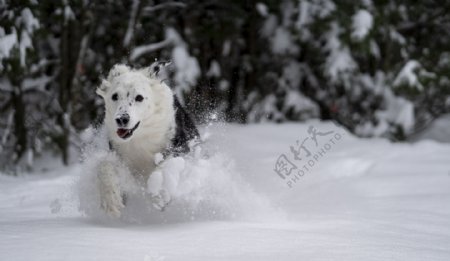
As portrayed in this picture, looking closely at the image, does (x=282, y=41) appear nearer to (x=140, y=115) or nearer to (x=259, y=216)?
(x=259, y=216)

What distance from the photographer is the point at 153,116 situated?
4.58m

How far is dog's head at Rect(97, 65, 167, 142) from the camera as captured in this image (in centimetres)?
421

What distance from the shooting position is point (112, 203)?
13.4 feet

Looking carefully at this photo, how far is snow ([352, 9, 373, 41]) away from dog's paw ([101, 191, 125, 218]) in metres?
7.08

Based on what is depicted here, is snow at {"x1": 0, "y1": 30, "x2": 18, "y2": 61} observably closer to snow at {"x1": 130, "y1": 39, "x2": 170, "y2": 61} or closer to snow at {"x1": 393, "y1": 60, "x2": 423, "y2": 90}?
snow at {"x1": 130, "y1": 39, "x2": 170, "y2": 61}

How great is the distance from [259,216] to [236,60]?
7.99 metres

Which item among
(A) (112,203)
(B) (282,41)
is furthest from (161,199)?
(B) (282,41)

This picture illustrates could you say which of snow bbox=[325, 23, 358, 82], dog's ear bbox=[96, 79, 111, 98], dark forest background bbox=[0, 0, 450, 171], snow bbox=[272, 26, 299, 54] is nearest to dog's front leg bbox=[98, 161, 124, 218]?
dog's ear bbox=[96, 79, 111, 98]

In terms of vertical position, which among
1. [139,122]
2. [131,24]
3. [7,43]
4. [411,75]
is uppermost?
[131,24]

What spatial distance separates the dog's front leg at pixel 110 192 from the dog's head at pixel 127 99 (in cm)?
25

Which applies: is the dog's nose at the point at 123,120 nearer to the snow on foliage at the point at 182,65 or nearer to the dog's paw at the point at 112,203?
the dog's paw at the point at 112,203

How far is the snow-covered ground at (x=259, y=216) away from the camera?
3.17 meters

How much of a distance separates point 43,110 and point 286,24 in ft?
15.7

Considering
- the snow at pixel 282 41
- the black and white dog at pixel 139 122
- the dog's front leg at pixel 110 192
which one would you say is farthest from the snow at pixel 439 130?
the dog's front leg at pixel 110 192
